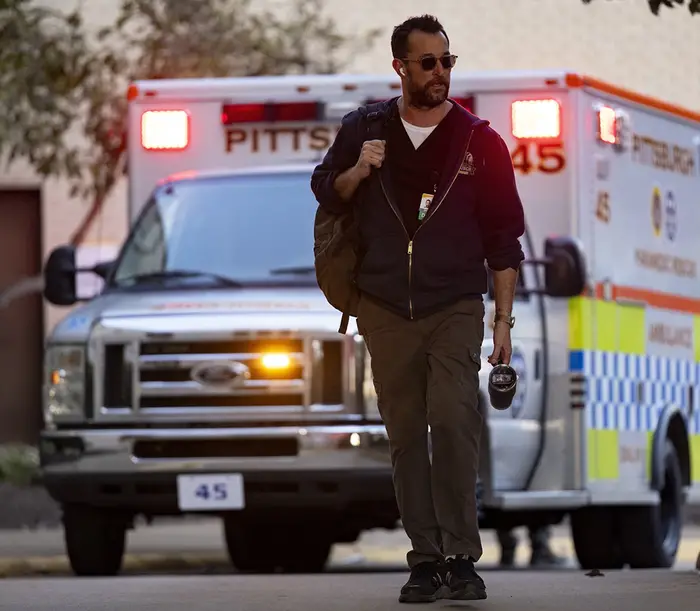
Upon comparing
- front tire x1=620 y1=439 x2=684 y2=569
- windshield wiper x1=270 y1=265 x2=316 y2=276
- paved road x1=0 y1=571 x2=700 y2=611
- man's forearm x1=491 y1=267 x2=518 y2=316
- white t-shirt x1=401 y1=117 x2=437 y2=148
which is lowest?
front tire x1=620 y1=439 x2=684 y2=569

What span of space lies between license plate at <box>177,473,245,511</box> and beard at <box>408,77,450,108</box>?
3.24 metres

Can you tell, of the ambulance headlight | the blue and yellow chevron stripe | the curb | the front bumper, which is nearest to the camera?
the front bumper

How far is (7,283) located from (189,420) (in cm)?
1245

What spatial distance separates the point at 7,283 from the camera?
74.2ft

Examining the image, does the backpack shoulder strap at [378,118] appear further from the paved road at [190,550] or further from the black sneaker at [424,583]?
the paved road at [190,550]

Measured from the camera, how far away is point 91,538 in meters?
10.9

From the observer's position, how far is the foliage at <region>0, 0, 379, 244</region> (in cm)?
1739

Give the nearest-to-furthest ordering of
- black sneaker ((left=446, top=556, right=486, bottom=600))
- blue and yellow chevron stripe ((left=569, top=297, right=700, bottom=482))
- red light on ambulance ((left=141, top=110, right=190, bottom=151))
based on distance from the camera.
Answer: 1. black sneaker ((left=446, top=556, right=486, bottom=600))
2. blue and yellow chevron stripe ((left=569, top=297, right=700, bottom=482))
3. red light on ambulance ((left=141, top=110, right=190, bottom=151))

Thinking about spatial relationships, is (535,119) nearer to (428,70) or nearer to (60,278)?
(60,278)

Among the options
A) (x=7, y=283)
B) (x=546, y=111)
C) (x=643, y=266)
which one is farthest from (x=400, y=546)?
(x=7, y=283)

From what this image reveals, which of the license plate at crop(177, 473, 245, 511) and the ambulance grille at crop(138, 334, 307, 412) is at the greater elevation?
the ambulance grille at crop(138, 334, 307, 412)

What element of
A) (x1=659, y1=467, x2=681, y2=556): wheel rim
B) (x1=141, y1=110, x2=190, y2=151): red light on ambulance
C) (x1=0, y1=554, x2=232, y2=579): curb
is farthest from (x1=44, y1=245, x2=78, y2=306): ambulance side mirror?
(x1=659, y1=467, x2=681, y2=556): wheel rim

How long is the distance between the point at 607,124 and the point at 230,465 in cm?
301

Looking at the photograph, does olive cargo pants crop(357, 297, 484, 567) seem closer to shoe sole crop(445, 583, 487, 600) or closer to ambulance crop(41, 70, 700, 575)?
shoe sole crop(445, 583, 487, 600)
